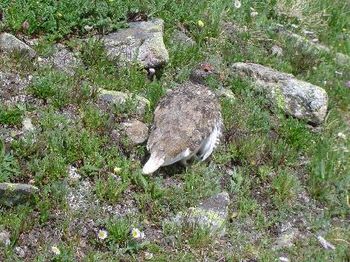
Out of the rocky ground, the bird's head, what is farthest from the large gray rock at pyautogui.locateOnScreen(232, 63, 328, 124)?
the bird's head

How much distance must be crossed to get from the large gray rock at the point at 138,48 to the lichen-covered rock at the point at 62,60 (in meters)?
0.44

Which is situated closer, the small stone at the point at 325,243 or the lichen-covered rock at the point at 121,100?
the small stone at the point at 325,243

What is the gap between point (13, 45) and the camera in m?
7.46

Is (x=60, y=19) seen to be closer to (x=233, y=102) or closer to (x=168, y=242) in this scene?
(x=233, y=102)

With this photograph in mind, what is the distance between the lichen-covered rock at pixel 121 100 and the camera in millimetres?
7270

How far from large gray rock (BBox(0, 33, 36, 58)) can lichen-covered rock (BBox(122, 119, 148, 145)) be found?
1.50 meters

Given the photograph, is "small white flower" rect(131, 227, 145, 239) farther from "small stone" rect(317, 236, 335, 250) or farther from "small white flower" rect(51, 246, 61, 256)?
"small stone" rect(317, 236, 335, 250)

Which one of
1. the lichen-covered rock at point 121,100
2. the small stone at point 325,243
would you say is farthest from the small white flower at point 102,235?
the small stone at point 325,243

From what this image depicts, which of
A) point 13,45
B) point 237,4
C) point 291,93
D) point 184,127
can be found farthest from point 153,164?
point 237,4

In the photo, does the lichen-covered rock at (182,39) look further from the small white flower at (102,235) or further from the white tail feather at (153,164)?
the small white flower at (102,235)

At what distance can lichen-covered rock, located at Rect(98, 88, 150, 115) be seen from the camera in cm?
727

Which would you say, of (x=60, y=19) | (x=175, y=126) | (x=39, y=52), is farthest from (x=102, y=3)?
(x=175, y=126)

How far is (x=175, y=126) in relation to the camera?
6.41 metres

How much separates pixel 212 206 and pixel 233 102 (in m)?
1.93
